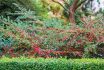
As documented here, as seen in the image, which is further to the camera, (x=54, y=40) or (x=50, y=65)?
(x=54, y=40)

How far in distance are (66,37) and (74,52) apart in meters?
0.32

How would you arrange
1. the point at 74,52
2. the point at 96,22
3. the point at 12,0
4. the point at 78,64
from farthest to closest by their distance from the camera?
the point at 12,0
the point at 96,22
the point at 74,52
the point at 78,64

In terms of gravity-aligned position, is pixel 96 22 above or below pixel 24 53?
above

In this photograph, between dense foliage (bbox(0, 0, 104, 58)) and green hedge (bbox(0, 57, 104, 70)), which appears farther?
dense foliage (bbox(0, 0, 104, 58))

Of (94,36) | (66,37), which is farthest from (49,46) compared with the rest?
(94,36)

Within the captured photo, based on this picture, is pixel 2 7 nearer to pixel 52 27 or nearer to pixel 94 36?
pixel 52 27

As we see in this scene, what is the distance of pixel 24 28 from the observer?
23.4 feet

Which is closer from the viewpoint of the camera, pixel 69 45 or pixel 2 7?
pixel 69 45

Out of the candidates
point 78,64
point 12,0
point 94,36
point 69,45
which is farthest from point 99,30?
point 12,0

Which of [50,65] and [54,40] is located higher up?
[54,40]

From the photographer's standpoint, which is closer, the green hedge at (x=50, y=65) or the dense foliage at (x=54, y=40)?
the green hedge at (x=50, y=65)

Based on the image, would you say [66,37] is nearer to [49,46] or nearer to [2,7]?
[49,46]

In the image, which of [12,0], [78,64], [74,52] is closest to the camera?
[78,64]

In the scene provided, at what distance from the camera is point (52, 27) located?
699 cm
